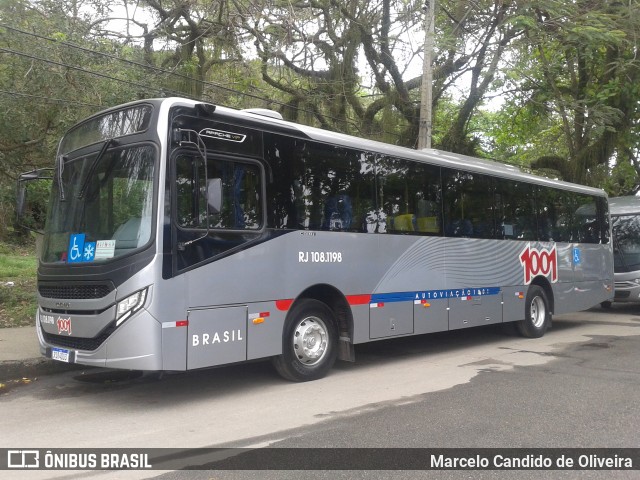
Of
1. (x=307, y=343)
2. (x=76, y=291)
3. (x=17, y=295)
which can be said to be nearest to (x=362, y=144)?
(x=307, y=343)

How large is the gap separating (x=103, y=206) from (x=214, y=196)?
1.29 meters

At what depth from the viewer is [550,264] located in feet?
44.1

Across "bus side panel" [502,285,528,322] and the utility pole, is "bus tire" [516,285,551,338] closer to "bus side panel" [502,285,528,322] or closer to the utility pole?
"bus side panel" [502,285,528,322]

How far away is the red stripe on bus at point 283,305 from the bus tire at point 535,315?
6.69 metres

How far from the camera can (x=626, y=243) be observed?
18.1 metres

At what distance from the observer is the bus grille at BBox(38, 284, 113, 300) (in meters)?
6.62

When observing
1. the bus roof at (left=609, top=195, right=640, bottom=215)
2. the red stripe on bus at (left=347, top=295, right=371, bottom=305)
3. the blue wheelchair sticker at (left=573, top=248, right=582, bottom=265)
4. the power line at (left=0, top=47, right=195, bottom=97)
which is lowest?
the red stripe on bus at (left=347, top=295, right=371, bottom=305)

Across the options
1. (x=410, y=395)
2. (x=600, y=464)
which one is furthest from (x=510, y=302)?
(x=600, y=464)

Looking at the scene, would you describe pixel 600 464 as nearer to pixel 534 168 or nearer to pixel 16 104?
pixel 16 104

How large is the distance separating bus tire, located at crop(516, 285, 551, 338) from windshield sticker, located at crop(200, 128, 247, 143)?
25.4 ft

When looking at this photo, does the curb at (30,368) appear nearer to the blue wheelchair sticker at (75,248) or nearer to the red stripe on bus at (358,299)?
the blue wheelchair sticker at (75,248)

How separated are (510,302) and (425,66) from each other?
5.99m

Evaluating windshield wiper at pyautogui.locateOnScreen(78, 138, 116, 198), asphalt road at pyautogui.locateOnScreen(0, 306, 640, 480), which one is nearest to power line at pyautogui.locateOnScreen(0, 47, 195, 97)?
windshield wiper at pyautogui.locateOnScreen(78, 138, 116, 198)

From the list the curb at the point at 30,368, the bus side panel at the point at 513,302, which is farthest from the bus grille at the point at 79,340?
the bus side panel at the point at 513,302
